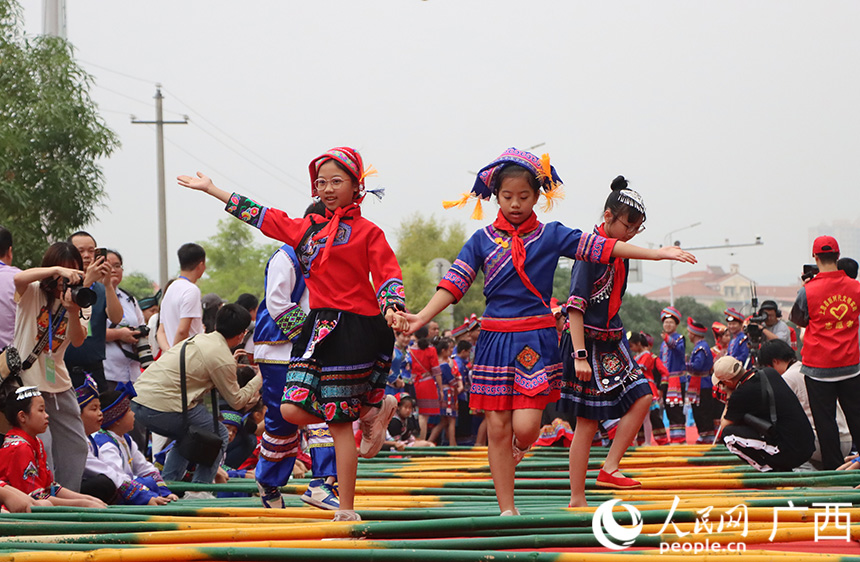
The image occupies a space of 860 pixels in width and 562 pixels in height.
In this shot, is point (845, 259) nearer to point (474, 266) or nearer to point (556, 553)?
point (474, 266)

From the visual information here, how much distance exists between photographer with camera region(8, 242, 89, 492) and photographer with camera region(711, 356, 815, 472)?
171 inches

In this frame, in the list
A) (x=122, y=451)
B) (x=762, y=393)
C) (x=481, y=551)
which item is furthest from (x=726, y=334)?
(x=481, y=551)

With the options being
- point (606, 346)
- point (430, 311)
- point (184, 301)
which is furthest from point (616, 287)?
point (184, 301)

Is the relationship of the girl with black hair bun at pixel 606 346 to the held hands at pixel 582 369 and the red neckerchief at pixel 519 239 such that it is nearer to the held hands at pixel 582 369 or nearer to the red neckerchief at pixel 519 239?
the held hands at pixel 582 369

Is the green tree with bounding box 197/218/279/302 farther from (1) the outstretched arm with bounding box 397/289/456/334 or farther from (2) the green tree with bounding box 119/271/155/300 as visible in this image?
(1) the outstretched arm with bounding box 397/289/456/334

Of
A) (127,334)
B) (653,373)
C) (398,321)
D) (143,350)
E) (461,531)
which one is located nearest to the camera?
(461,531)

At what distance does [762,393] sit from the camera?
7.16 m

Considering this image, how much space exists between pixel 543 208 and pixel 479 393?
95cm

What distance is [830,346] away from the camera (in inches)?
288

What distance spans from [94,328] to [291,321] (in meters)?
2.45

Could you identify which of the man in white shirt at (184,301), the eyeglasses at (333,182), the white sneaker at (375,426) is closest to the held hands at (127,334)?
the man in white shirt at (184,301)

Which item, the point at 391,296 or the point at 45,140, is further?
the point at 45,140

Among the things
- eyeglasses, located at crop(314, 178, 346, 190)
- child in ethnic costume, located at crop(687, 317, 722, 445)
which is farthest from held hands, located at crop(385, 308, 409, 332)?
child in ethnic costume, located at crop(687, 317, 722, 445)

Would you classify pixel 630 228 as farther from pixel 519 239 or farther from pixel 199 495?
pixel 199 495
